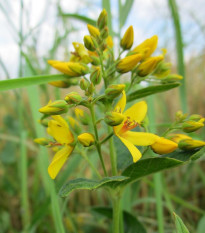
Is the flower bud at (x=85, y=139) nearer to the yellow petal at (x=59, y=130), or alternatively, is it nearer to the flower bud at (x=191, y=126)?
the yellow petal at (x=59, y=130)

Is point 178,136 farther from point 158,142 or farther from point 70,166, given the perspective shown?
point 70,166

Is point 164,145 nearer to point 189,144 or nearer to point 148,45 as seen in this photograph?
point 189,144

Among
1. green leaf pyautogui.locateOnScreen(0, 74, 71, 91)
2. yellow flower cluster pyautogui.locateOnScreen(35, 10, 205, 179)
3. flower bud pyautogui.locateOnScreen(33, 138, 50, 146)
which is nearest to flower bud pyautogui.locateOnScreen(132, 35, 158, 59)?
yellow flower cluster pyautogui.locateOnScreen(35, 10, 205, 179)

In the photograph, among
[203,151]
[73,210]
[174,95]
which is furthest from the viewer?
[174,95]

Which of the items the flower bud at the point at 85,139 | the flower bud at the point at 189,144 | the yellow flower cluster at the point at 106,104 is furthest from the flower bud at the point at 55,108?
the flower bud at the point at 189,144

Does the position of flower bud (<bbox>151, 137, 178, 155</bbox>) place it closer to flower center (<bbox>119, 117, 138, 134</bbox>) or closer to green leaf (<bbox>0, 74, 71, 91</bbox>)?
flower center (<bbox>119, 117, 138, 134</bbox>)

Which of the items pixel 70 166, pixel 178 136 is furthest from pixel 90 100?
pixel 70 166
